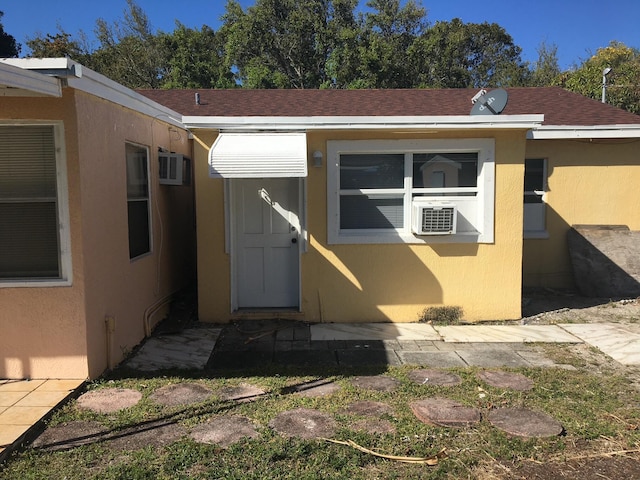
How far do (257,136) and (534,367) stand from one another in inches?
171

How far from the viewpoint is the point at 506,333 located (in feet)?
22.0

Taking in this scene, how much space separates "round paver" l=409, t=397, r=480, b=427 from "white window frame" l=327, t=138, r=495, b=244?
2996 millimetres


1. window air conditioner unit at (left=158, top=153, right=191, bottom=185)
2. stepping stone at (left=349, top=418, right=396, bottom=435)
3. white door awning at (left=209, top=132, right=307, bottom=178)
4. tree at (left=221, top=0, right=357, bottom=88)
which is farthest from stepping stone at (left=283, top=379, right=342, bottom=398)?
tree at (left=221, top=0, right=357, bottom=88)

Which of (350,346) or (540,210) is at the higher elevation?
(540,210)

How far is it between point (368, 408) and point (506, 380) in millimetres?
1571

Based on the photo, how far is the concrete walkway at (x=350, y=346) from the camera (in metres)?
5.48

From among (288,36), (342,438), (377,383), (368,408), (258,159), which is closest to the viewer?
(342,438)

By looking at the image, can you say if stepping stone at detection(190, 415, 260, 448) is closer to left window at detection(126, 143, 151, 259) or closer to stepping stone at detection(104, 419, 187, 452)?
stepping stone at detection(104, 419, 187, 452)

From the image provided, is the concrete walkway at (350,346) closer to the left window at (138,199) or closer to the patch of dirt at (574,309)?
the patch of dirt at (574,309)

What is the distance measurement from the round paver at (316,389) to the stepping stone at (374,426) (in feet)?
2.06

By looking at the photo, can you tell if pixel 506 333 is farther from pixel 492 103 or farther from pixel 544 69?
pixel 544 69

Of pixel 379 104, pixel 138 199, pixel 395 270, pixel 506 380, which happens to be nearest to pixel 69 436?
pixel 138 199

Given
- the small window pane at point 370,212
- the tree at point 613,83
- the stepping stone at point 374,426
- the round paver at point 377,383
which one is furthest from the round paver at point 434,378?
the tree at point 613,83

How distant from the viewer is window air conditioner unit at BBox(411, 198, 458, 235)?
685 centimetres
